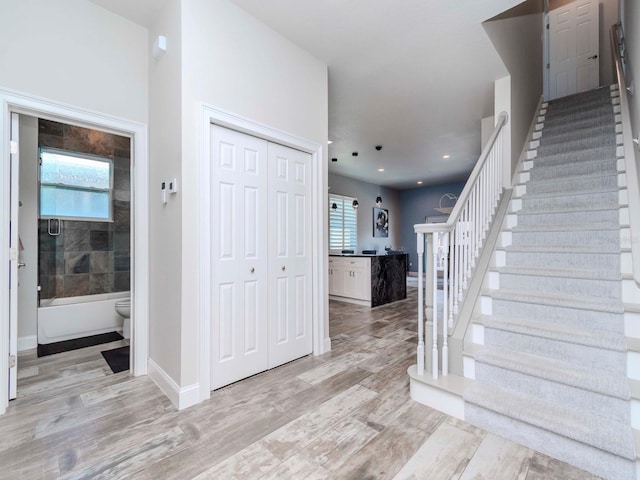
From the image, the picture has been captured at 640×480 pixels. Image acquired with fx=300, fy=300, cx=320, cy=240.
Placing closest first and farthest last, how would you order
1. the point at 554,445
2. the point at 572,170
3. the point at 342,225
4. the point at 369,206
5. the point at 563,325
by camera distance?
the point at 554,445, the point at 563,325, the point at 572,170, the point at 342,225, the point at 369,206

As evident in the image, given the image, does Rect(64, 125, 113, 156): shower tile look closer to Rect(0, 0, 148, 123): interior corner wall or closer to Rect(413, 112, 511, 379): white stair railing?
Rect(0, 0, 148, 123): interior corner wall

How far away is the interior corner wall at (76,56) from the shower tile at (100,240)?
7.75 feet

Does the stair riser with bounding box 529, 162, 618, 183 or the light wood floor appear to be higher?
the stair riser with bounding box 529, 162, 618, 183

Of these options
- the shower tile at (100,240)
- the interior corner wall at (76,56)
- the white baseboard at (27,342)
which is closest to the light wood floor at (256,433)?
the white baseboard at (27,342)

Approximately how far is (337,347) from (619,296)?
2.31 m

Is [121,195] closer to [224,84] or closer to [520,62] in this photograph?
[224,84]

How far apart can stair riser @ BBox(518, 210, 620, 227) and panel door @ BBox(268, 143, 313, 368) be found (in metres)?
2.08

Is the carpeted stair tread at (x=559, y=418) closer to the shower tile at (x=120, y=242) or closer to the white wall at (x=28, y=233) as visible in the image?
the white wall at (x=28, y=233)

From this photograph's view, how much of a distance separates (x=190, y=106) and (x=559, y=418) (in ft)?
9.60

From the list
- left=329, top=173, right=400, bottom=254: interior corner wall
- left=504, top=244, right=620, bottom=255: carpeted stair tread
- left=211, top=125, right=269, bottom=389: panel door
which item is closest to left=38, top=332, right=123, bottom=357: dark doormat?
left=211, top=125, right=269, bottom=389: panel door

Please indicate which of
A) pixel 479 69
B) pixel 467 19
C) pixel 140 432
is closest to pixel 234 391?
pixel 140 432

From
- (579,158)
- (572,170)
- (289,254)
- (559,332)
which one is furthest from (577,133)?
(289,254)

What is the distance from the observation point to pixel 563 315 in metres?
2.02

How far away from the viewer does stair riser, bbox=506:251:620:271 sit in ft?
7.20
